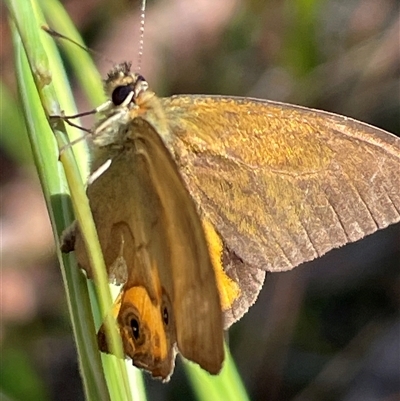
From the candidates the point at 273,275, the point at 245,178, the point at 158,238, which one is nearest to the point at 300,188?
the point at 245,178

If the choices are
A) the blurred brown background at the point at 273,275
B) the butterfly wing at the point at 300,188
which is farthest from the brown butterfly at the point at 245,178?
the blurred brown background at the point at 273,275

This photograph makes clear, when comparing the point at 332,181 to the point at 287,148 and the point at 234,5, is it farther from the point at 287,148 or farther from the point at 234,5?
the point at 234,5

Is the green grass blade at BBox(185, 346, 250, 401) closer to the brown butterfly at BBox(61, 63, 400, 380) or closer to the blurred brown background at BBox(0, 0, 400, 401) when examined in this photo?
the brown butterfly at BBox(61, 63, 400, 380)

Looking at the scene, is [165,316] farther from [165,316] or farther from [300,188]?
[300,188]

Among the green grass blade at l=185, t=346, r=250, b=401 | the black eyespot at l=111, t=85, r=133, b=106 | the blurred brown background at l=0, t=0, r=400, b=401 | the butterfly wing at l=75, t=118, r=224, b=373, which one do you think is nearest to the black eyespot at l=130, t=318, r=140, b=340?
the butterfly wing at l=75, t=118, r=224, b=373

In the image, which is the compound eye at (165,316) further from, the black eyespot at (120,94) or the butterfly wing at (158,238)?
the black eyespot at (120,94)

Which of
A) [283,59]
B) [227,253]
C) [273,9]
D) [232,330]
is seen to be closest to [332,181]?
[227,253]
